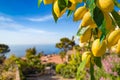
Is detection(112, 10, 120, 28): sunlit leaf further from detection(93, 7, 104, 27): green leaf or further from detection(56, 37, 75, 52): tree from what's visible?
detection(56, 37, 75, 52): tree

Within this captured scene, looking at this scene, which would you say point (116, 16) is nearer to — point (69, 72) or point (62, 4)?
point (62, 4)

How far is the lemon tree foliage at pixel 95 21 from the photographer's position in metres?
0.49

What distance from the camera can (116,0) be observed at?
54 cm

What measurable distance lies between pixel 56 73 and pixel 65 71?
6.57ft

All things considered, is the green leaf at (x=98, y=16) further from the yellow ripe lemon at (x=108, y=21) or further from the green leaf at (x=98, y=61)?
the green leaf at (x=98, y=61)

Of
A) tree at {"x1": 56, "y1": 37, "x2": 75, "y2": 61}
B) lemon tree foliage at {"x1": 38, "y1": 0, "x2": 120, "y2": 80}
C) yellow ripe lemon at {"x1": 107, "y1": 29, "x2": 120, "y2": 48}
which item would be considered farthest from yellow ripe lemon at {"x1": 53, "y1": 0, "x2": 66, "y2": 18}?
tree at {"x1": 56, "y1": 37, "x2": 75, "y2": 61}

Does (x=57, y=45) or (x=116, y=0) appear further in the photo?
(x=57, y=45)

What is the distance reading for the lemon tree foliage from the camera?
487 millimetres

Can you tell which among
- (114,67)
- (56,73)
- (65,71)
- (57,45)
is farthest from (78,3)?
(57,45)

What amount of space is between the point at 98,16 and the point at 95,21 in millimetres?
12

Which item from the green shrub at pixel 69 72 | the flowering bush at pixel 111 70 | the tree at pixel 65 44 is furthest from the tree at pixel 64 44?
the flowering bush at pixel 111 70

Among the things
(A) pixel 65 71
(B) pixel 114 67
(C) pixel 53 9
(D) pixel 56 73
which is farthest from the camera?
(D) pixel 56 73

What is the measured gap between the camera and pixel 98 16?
1.61 ft

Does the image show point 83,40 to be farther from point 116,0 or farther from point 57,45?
point 57,45
